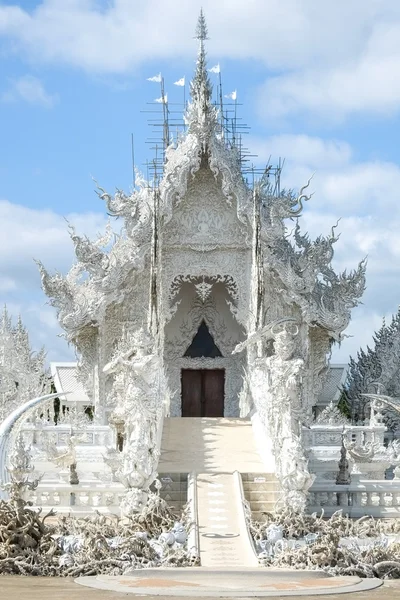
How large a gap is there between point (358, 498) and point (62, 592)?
19.9 feet

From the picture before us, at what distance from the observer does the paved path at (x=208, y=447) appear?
49.5 ft

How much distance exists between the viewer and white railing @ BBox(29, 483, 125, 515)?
1438cm

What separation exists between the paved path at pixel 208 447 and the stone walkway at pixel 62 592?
4.30m

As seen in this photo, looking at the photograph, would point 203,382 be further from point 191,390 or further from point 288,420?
point 288,420

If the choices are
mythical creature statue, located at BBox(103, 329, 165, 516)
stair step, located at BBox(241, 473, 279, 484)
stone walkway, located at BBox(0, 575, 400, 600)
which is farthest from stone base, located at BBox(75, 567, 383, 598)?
stair step, located at BBox(241, 473, 279, 484)

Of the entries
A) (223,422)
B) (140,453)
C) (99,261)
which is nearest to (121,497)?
(140,453)

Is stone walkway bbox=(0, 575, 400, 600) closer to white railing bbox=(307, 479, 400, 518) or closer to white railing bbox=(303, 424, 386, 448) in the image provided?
white railing bbox=(307, 479, 400, 518)

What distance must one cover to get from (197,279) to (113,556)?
10.5m

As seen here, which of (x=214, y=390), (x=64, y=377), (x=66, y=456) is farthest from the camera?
(x=64, y=377)

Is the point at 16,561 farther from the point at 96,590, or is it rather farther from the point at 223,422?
the point at 223,422

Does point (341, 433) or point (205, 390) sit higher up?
point (205, 390)

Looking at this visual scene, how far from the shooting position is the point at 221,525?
13.0m

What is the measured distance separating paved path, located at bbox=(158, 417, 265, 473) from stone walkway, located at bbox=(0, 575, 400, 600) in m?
4.30

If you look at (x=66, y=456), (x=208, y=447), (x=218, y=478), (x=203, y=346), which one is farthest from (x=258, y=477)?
(x=203, y=346)
